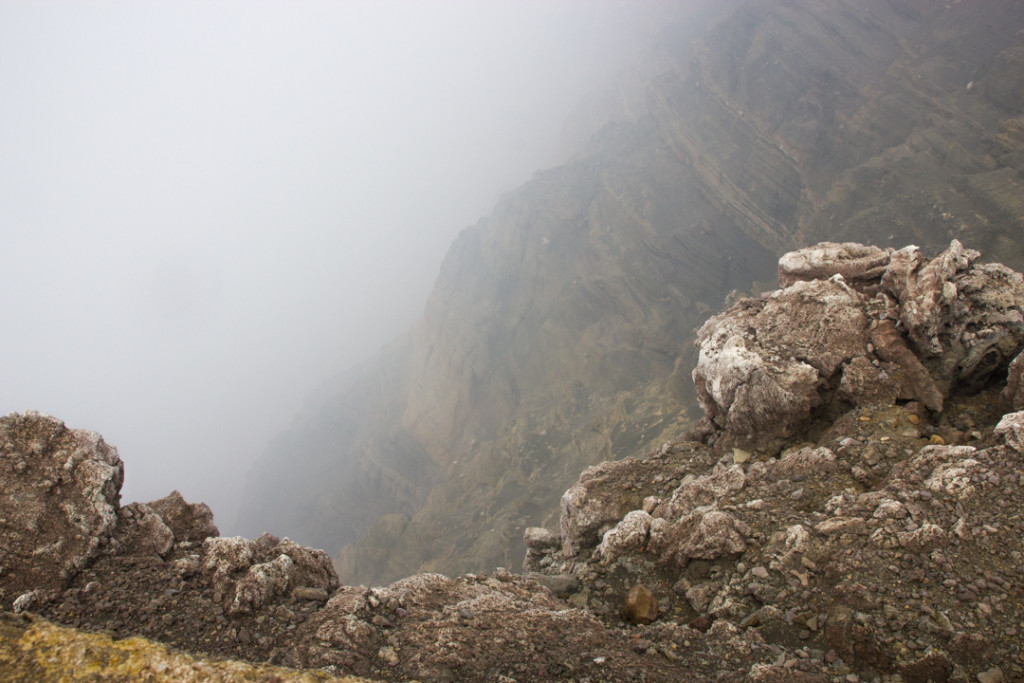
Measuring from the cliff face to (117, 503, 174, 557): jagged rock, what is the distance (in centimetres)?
2991

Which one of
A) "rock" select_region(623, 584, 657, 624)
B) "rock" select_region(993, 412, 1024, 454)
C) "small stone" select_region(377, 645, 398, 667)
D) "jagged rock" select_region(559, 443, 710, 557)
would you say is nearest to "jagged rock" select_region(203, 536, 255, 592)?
"small stone" select_region(377, 645, 398, 667)

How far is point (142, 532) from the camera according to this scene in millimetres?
8312

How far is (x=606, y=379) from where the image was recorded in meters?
47.0

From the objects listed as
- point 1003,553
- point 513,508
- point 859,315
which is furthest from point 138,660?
point 513,508

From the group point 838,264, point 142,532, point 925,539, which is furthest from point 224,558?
point 838,264

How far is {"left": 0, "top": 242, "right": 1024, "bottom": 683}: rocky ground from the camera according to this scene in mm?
6309

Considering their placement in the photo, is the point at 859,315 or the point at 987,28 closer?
the point at 859,315

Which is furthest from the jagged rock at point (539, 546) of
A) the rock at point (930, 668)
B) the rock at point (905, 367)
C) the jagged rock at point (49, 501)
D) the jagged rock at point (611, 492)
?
the jagged rock at point (49, 501)

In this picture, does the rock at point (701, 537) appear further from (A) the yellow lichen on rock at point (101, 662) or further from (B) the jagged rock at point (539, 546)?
(A) the yellow lichen on rock at point (101, 662)

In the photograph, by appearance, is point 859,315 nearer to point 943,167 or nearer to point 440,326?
point 943,167

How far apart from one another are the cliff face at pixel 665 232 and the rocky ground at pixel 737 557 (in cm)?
2470

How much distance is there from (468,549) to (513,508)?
16.3 ft

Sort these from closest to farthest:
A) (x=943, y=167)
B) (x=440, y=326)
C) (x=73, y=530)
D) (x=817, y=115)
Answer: (x=73, y=530) < (x=943, y=167) < (x=817, y=115) < (x=440, y=326)

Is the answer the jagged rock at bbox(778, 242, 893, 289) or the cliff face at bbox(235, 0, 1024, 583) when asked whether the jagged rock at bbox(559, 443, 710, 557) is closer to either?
the jagged rock at bbox(778, 242, 893, 289)
